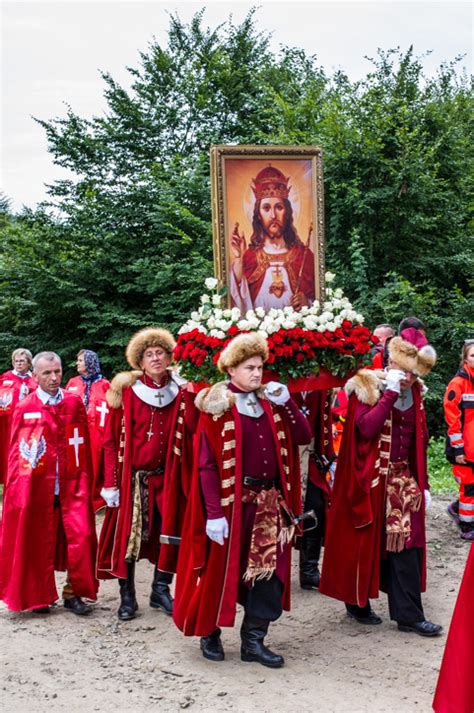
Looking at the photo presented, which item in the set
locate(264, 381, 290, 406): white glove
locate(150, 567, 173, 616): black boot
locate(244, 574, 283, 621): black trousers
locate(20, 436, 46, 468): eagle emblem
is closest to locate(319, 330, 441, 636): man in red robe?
locate(264, 381, 290, 406): white glove

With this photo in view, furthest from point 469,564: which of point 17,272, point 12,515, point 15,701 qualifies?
point 17,272

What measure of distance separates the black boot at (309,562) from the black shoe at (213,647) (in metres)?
1.60

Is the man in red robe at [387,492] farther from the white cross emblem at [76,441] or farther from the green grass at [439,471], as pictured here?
the green grass at [439,471]

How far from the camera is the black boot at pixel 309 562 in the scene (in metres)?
6.89

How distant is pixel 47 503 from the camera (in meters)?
6.46

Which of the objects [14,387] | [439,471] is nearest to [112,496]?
[14,387]

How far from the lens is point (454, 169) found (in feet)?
46.1

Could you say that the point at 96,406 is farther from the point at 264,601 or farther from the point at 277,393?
the point at 264,601

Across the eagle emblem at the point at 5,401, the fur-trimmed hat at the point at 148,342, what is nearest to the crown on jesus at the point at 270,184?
the fur-trimmed hat at the point at 148,342

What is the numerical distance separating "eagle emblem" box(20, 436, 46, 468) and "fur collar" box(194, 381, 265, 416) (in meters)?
1.76

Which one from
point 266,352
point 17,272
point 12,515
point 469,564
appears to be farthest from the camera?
point 17,272

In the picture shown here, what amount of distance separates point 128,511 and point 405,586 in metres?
2.11

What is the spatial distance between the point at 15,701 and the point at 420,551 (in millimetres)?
2826

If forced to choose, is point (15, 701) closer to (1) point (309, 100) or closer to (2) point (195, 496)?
(2) point (195, 496)
